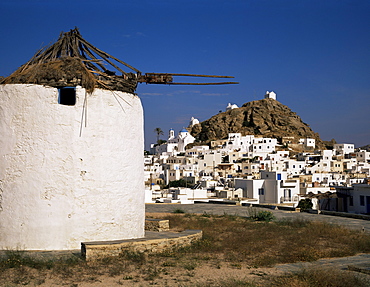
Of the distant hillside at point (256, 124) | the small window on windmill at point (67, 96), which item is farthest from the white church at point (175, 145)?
the small window on windmill at point (67, 96)

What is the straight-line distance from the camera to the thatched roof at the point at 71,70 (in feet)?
30.6

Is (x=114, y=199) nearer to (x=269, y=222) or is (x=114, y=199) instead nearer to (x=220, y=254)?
(x=220, y=254)

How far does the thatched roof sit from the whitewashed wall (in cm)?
24

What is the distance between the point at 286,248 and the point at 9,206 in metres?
Answer: 5.84

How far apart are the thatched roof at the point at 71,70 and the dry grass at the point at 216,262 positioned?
3.59 m

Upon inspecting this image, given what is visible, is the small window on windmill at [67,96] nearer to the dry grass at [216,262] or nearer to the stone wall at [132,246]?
the stone wall at [132,246]

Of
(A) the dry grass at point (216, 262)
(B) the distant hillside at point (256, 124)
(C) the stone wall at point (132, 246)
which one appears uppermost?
(B) the distant hillside at point (256, 124)

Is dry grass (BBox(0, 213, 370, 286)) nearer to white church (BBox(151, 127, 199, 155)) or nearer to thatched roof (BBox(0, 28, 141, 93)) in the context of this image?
thatched roof (BBox(0, 28, 141, 93))

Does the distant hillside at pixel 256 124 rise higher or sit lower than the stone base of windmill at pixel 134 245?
higher

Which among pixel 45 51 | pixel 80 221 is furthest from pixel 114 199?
pixel 45 51

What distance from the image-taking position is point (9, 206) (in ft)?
29.3

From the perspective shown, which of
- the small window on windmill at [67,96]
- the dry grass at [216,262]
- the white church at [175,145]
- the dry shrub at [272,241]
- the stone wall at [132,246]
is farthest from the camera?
the white church at [175,145]

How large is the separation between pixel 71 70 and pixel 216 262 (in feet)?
16.3

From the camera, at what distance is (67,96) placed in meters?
10.0
